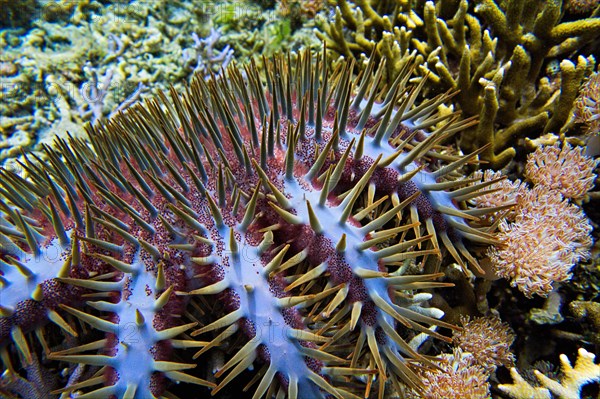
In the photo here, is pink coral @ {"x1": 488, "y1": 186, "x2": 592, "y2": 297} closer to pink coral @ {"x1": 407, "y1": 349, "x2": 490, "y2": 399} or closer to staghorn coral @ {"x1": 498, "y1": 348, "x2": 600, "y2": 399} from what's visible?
staghorn coral @ {"x1": 498, "y1": 348, "x2": 600, "y2": 399}

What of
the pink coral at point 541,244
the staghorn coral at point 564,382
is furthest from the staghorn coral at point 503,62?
the staghorn coral at point 564,382

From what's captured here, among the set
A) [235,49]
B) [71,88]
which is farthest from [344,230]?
[71,88]

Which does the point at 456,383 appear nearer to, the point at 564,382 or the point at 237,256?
the point at 564,382

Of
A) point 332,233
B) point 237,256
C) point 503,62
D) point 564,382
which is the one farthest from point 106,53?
point 564,382

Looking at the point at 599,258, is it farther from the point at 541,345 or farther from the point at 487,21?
the point at 487,21

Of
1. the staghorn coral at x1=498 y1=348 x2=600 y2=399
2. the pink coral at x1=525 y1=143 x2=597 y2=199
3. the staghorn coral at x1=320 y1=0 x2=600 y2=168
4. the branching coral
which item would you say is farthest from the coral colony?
the branching coral
